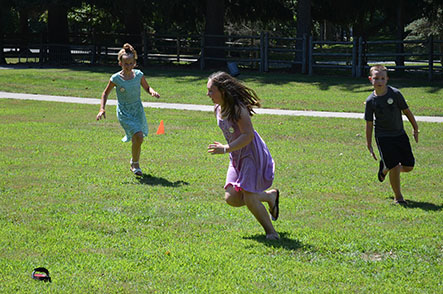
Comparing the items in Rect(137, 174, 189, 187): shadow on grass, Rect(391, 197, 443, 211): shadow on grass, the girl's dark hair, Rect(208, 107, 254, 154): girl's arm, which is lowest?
Rect(391, 197, 443, 211): shadow on grass

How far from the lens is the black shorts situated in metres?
7.70

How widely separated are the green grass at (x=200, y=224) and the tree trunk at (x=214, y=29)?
62.2 feet

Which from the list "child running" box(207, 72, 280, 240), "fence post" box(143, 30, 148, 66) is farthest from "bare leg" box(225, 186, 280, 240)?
"fence post" box(143, 30, 148, 66)

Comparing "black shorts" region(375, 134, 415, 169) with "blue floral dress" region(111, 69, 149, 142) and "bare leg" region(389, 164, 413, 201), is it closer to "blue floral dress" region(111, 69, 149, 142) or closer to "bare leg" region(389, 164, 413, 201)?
"bare leg" region(389, 164, 413, 201)

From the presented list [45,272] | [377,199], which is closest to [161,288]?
[45,272]

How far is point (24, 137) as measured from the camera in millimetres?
12375

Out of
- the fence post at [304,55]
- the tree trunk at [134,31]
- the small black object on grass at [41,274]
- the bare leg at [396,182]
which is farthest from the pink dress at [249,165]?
the tree trunk at [134,31]

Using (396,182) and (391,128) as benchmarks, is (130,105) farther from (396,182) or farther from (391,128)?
(396,182)

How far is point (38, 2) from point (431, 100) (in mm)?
18242

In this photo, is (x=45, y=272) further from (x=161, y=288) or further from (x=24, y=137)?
(x=24, y=137)

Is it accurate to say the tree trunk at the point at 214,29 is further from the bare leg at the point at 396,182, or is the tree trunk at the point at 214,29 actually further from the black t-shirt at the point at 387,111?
the bare leg at the point at 396,182

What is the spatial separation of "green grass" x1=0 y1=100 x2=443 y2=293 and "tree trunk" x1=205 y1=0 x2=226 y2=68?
18944mm

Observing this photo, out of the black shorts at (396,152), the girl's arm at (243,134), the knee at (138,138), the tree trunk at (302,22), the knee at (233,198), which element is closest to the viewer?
the girl's arm at (243,134)

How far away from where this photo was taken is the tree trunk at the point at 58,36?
107 feet
